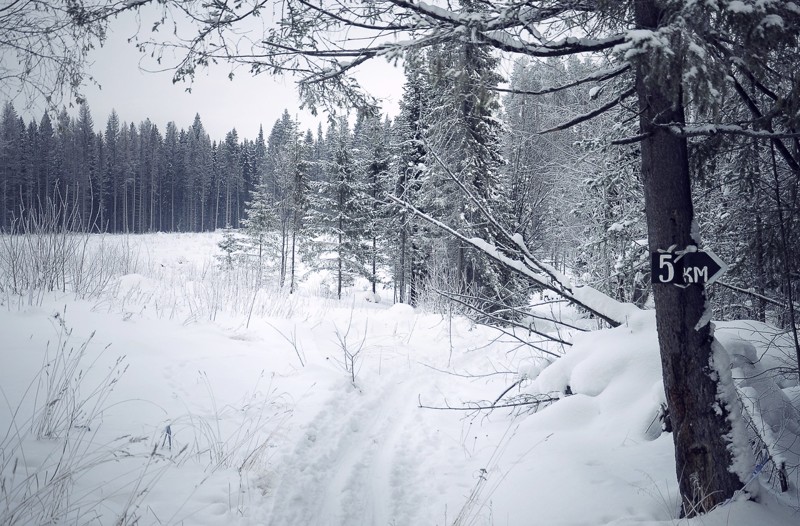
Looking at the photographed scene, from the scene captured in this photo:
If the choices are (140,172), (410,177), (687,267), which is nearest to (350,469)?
(687,267)

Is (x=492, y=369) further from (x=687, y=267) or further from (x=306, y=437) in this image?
(x=687, y=267)

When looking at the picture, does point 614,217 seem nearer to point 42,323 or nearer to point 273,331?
point 273,331

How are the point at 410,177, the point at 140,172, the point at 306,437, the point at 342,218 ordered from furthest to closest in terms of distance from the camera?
the point at 140,172 < the point at 342,218 < the point at 410,177 < the point at 306,437

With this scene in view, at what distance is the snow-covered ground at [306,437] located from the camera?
2.51m

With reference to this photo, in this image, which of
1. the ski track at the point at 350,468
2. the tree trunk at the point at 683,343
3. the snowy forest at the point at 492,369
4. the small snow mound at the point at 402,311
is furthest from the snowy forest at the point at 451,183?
the ski track at the point at 350,468

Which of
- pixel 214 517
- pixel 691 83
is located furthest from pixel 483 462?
pixel 691 83

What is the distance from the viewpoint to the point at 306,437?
3936 millimetres

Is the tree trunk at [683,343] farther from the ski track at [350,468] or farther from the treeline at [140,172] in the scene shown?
the treeline at [140,172]

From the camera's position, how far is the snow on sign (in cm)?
236

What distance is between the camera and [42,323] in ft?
14.5

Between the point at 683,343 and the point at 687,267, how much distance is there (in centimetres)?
49

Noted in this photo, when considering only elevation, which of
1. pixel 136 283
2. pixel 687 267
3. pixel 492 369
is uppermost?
pixel 687 267

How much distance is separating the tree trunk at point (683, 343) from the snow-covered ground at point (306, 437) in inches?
7.9

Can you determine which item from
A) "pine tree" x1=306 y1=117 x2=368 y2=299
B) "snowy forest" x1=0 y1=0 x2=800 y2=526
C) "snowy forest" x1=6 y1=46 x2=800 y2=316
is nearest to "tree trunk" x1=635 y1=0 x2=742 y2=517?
"snowy forest" x1=0 y1=0 x2=800 y2=526
